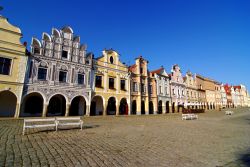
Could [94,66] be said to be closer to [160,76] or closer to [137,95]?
[137,95]

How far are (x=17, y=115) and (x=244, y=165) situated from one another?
20363 millimetres

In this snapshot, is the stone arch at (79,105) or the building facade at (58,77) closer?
the building facade at (58,77)

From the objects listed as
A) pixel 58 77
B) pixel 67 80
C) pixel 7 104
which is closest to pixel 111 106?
pixel 67 80

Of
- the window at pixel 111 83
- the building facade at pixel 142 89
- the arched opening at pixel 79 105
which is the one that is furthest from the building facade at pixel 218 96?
the arched opening at pixel 79 105

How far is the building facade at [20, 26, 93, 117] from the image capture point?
770 inches

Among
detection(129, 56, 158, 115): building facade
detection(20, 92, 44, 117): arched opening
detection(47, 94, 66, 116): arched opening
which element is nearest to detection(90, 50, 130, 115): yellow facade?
detection(129, 56, 158, 115): building facade

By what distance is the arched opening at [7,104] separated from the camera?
1858 cm

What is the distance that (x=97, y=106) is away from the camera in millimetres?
26562

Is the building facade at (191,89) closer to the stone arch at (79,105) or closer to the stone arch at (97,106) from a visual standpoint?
the stone arch at (97,106)

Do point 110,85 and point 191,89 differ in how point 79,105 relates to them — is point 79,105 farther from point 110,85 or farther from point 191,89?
point 191,89

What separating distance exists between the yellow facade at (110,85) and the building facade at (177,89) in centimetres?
1557

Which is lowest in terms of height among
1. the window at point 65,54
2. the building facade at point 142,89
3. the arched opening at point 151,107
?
the arched opening at point 151,107

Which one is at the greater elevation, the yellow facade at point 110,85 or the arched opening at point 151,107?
the yellow facade at point 110,85

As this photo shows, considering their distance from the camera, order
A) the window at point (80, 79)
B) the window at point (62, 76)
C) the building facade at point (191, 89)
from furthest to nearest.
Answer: the building facade at point (191, 89) → the window at point (80, 79) → the window at point (62, 76)
